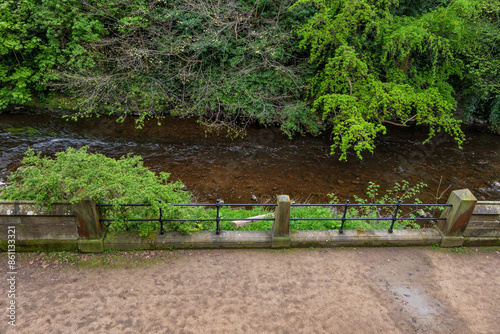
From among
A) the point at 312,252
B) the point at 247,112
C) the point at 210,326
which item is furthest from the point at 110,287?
the point at 247,112

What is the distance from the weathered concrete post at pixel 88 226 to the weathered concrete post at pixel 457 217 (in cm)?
649

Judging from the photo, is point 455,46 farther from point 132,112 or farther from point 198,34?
point 132,112

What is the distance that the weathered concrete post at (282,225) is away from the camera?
5.59 metres

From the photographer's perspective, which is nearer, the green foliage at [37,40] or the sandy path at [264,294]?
the sandy path at [264,294]

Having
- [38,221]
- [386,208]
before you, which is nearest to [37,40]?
[38,221]

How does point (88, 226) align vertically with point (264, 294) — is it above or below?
above

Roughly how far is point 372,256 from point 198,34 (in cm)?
1229

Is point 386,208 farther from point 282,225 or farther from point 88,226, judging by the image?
point 88,226

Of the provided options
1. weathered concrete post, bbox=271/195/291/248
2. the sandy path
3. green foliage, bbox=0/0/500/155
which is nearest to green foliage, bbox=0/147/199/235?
the sandy path

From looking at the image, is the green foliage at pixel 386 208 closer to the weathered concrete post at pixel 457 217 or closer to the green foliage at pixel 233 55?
the weathered concrete post at pixel 457 217

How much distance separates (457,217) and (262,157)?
847 cm

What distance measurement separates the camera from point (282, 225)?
5766 mm

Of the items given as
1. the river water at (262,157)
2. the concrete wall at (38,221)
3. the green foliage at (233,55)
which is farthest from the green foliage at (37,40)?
the concrete wall at (38,221)

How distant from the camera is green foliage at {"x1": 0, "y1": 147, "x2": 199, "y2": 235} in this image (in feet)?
16.4
